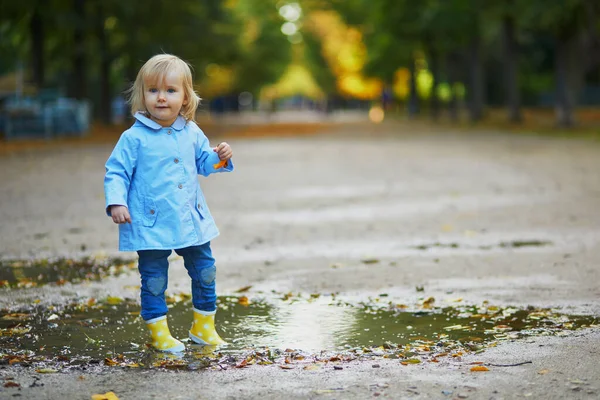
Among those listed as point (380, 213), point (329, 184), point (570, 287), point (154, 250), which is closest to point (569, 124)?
point (329, 184)

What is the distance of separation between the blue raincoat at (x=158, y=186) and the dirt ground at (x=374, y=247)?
788mm

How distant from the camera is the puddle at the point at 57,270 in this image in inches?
309

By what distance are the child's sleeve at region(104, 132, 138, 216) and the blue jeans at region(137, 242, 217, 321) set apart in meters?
0.34

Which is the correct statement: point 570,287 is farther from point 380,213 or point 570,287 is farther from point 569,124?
point 569,124

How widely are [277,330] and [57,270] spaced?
9.74 ft

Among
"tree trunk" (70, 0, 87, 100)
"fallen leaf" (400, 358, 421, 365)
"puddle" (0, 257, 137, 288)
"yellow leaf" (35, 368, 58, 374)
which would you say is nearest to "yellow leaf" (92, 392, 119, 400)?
"yellow leaf" (35, 368, 58, 374)

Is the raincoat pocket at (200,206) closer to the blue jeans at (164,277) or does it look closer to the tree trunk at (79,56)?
the blue jeans at (164,277)

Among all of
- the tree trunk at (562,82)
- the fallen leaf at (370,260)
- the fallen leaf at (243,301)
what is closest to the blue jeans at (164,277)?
the fallen leaf at (243,301)

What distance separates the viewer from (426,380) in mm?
4754

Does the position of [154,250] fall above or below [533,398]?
above

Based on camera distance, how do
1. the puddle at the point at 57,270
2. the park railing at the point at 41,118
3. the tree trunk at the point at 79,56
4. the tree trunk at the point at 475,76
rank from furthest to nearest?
the tree trunk at the point at 475,76 → the tree trunk at the point at 79,56 → the park railing at the point at 41,118 → the puddle at the point at 57,270

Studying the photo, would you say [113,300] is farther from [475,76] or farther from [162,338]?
[475,76]

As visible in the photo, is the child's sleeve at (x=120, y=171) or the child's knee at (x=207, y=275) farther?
the child's knee at (x=207, y=275)

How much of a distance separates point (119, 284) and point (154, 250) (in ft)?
7.22
